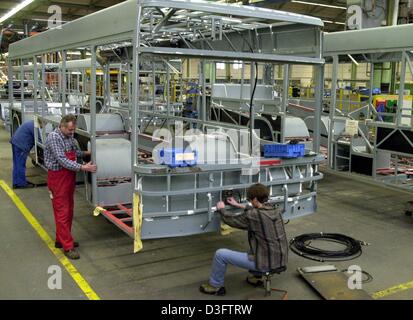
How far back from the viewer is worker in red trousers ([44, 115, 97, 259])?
4.70m

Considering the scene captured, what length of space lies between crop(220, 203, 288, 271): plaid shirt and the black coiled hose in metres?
1.45

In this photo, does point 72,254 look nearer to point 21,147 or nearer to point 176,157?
point 176,157

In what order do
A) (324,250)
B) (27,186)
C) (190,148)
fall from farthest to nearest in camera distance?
(27,186)
(324,250)
(190,148)

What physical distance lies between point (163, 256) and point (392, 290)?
2412 millimetres

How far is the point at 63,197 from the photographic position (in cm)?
480

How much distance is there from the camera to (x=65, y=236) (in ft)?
16.0

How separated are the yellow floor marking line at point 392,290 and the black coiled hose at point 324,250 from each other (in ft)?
2.47

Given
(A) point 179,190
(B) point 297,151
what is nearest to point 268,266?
(A) point 179,190

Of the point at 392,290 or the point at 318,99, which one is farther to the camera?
the point at 318,99

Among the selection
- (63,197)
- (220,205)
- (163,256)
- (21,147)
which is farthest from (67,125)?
(21,147)

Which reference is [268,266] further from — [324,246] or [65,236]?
[65,236]

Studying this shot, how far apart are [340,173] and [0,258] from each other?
544cm

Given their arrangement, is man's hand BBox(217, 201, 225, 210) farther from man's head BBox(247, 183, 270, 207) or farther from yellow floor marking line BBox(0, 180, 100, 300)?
yellow floor marking line BBox(0, 180, 100, 300)

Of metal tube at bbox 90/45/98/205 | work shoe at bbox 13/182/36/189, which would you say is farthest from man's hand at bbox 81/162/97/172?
A: work shoe at bbox 13/182/36/189
